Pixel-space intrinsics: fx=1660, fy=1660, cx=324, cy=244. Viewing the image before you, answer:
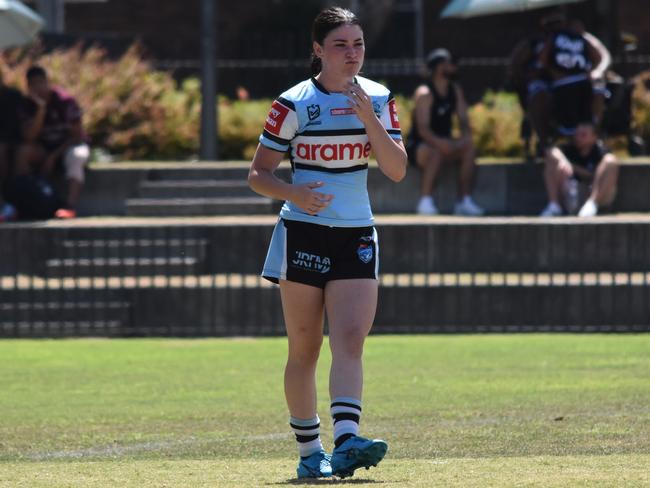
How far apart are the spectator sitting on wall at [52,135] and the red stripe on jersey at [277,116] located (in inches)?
409

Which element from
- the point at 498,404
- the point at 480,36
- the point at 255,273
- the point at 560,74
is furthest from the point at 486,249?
the point at 480,36

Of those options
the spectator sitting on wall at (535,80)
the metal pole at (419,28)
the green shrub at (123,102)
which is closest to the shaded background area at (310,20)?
the metal pole at (419,28)

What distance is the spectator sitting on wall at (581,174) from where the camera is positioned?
1582 cm

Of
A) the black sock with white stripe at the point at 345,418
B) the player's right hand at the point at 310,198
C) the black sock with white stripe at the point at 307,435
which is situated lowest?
the black sock with white stripe at the point at 307,435

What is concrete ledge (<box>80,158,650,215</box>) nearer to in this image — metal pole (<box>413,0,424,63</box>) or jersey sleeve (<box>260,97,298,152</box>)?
jersey sleeve (<box>260,97,298,152</box>)

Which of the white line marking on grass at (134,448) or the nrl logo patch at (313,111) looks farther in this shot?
the white line marking on grass at (134,448)

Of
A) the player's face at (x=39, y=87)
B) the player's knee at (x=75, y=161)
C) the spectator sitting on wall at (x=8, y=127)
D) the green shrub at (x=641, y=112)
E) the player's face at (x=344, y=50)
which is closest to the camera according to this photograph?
the player's face at (x=344, y=50)

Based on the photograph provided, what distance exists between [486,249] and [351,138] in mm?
7772

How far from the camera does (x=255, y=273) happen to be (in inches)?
565

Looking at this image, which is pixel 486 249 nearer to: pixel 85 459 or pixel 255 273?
pixel 255 273

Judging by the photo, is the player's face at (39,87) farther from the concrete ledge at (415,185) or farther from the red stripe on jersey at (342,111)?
the red stripe on jersey at (342,111)

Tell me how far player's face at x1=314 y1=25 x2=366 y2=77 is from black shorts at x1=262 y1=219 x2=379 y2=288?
60 cm

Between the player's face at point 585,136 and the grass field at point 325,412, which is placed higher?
the player's face at point 585,136

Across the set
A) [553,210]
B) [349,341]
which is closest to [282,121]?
[349,341]
